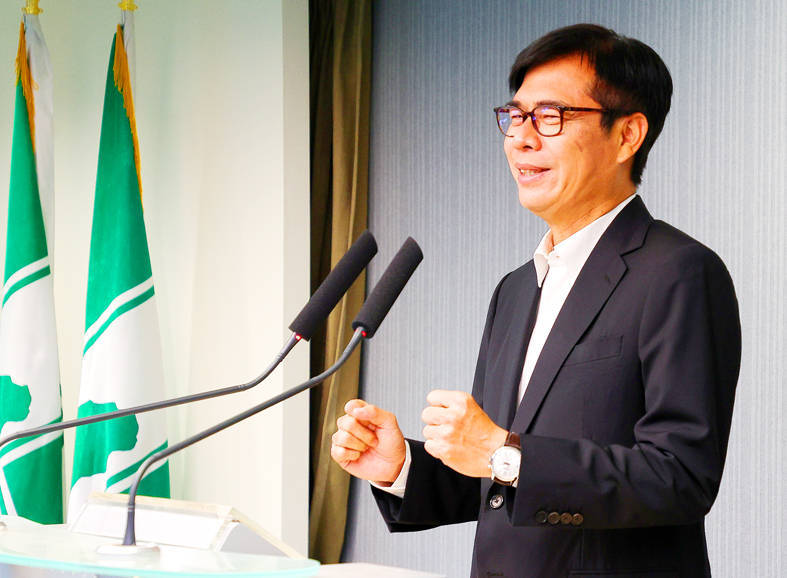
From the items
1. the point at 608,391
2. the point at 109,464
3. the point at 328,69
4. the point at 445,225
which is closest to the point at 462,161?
the point at 445,225

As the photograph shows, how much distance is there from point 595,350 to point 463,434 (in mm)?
309

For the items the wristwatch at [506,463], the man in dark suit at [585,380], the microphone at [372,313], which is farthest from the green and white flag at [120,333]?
the wristwatch at [506,463]

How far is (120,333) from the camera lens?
3.59 m

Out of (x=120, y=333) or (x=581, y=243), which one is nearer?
(x=581, y=243)

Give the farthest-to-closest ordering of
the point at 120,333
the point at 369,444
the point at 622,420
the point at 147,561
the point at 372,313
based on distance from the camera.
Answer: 1. the point at 120,333
2. the point at 369,444
3. the point at 622,420
4. the point at 372,313
5. the point at 147,561

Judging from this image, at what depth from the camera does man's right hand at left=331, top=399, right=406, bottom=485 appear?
167 cm

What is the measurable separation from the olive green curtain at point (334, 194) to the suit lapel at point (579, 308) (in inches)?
81.9

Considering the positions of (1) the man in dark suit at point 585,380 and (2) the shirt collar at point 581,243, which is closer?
(1) the man in dark suit at point 585,380

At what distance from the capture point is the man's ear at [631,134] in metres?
1.78

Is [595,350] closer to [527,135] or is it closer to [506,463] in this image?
[506,463]

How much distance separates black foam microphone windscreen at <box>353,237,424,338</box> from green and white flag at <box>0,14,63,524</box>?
2645 mm

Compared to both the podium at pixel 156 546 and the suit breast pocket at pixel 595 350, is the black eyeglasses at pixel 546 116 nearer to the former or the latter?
the suit breast pocket at pixel 595 350

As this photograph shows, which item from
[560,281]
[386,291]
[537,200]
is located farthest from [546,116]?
[386,291]

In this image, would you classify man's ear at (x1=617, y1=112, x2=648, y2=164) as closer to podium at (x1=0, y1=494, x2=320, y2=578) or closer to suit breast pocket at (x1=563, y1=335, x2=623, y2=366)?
suit breast pocket at (x1=563, y1=335, x2=623, y2=366)
